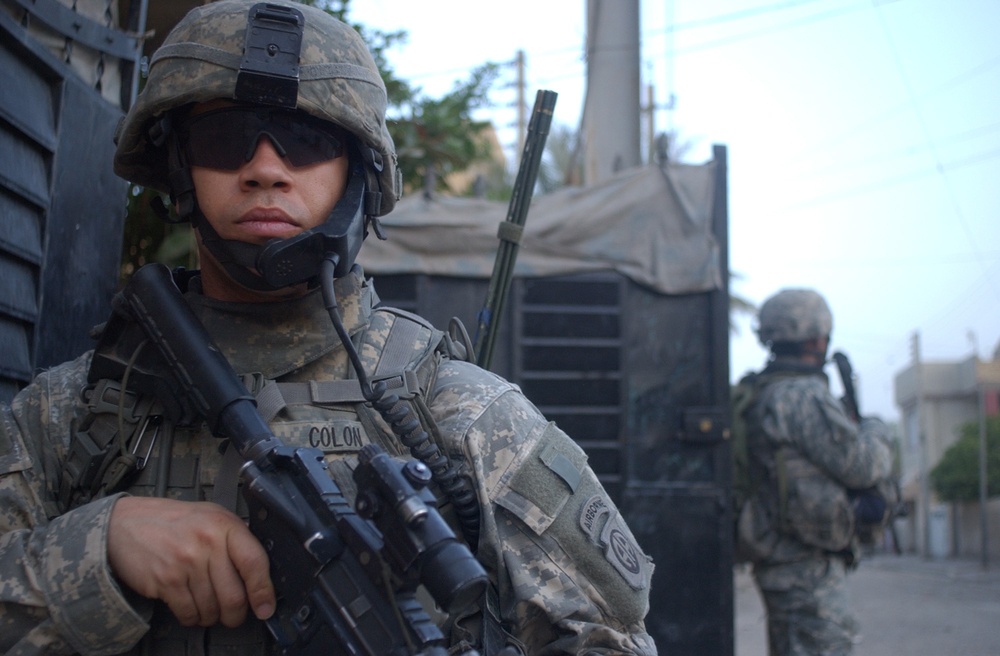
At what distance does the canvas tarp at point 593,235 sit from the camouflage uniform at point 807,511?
41.9 inches

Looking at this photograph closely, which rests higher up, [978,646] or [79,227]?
[79,227]

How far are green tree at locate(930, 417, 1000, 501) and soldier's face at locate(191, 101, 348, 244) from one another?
2799 cm

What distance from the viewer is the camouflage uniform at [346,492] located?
151cm

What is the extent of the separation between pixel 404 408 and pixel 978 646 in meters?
8.83

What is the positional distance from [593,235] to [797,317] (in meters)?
1.53

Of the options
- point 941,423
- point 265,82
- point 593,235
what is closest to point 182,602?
point 265,82

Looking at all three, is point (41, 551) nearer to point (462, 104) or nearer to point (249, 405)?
point (249, 405)

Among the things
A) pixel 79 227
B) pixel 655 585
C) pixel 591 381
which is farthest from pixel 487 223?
pixel 79 227

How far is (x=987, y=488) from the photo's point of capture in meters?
26.3

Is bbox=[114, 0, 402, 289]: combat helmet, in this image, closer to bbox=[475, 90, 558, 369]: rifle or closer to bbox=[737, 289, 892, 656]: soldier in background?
bbox=[475, 90, 558, 369]: rifle

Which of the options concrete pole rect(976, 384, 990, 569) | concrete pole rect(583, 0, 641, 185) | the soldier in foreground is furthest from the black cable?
concrete pole rect(976, 384, 990, 569)

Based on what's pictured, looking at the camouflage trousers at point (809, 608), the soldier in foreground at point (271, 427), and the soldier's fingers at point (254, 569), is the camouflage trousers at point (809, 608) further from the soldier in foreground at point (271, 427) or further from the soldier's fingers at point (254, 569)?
the soldier's fingers at point (254, 569)

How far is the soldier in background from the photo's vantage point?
496 centimetres

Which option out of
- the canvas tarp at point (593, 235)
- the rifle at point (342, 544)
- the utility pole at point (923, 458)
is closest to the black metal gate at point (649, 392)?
the canvas tarp at point (593, 235)
